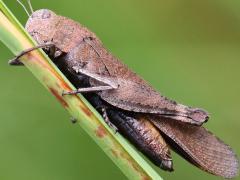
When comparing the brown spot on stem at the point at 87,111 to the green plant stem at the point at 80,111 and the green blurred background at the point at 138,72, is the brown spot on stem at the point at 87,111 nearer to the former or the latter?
the green plant stem at the point at 80,111

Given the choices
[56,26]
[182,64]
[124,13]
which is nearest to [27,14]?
[56,26]

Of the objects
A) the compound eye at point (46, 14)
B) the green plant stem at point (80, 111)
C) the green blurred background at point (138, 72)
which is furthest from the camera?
the compound eye at point (46, 14)

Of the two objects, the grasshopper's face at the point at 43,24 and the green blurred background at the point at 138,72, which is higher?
the grasshopper's face at the point at 43,24

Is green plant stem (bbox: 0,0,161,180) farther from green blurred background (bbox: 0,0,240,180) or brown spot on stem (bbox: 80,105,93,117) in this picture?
green blurred background (bbox: 0,0,240,180)

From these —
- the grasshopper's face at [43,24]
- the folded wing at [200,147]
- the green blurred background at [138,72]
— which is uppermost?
the grasshopper's face at [43,24]

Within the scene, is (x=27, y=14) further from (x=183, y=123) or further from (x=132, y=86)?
(x=183, y=123)

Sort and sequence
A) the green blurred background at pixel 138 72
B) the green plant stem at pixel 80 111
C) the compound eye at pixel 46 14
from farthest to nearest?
the compound eye at pixel 46 14 → the green blurred background at pixel 138 72 → the green plant stem at pixel 80 111

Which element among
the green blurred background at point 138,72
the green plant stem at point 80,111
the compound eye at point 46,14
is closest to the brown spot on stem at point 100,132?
the green plant stem at point 80,111

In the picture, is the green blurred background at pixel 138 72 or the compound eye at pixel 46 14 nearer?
the green blurred background at pixel 138 72
